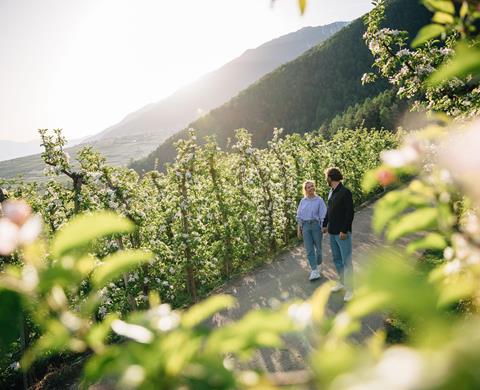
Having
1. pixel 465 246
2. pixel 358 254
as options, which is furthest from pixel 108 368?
pixel 358 254

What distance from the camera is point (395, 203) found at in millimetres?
754

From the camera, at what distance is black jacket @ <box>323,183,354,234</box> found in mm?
5715

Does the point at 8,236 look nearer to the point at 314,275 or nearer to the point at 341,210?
the point at 341,210

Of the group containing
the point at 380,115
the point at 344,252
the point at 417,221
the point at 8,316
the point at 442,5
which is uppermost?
the point at 442,5

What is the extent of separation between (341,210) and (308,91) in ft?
409

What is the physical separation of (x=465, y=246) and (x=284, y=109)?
127 metres

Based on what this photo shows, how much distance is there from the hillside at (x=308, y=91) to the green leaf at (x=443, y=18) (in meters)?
Result: 115

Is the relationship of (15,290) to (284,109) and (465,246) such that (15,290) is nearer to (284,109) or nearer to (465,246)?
(465,246)

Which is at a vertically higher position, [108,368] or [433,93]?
[108,368]

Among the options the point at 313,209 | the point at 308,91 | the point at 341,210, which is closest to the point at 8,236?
the point at 341,210

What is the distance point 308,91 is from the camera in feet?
406

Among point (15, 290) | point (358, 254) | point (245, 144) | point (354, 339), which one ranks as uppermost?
point (15, 290)

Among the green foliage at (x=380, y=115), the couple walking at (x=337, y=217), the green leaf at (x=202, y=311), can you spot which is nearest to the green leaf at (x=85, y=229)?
the green leaf at (x=202, y=311)

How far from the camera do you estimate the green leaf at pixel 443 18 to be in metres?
0.92
